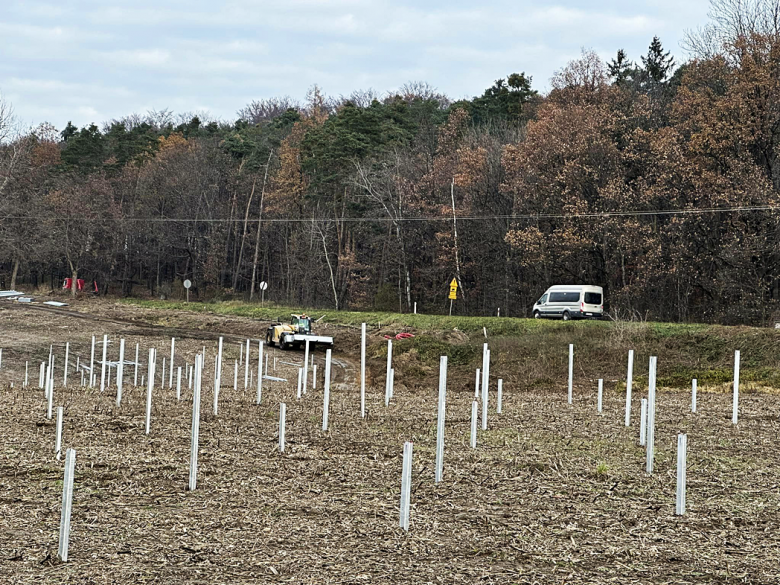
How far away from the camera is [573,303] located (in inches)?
1580

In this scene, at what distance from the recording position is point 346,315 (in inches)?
1823

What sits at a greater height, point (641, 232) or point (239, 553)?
point (641, 232)

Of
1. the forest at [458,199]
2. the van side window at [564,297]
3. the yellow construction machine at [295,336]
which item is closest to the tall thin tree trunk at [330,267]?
the forest at [458,199]

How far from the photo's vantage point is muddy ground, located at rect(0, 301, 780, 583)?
7215mm

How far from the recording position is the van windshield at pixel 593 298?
40250mm

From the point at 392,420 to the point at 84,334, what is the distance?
90.4 feet

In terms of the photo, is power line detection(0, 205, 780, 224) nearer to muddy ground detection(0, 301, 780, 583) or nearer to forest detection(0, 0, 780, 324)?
forest detection(0, 0, 780, 324)

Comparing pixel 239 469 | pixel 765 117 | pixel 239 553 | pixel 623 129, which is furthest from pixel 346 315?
pixel 239 553

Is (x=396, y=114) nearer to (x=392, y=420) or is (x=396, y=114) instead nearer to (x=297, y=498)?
(x=392, y=420)

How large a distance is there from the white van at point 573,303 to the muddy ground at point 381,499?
22559 mm

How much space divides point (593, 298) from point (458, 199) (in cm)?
1411

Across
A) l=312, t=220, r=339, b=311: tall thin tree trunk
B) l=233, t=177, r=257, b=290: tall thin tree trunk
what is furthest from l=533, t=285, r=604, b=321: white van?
l=233, t=177, r=257, b=290: tall thin tree trunk

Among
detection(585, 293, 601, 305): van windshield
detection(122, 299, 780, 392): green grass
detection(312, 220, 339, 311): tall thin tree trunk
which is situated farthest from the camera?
detection(312, 220, 339, 311): tall thin tree trunk

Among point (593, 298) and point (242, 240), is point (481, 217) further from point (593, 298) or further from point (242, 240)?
point (242, 240)
